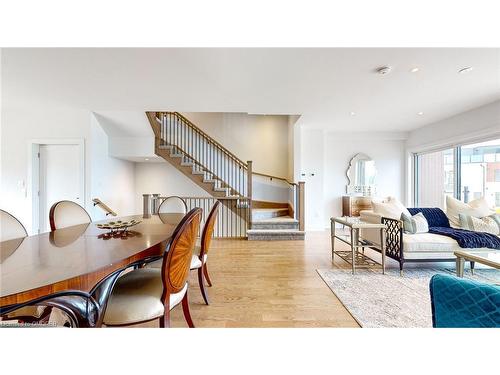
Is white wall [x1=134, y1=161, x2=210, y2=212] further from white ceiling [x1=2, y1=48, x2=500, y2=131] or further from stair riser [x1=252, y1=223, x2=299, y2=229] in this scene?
white ceiling [x1=2, y1=48, x2=500, y2=131]

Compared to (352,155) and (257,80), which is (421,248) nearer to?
(257,80)

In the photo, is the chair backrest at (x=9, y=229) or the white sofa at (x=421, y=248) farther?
the white sofa at (x=421, y=248)

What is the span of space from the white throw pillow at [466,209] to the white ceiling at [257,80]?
5.58ft

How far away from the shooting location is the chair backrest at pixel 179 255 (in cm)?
117

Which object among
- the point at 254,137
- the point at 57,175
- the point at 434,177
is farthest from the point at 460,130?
the point at 57,175

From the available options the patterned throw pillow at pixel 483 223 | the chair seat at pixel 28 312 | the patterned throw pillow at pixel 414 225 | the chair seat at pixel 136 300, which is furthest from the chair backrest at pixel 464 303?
the patterned throw pillow at pixel 483 223

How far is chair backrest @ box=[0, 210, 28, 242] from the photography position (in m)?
1.45

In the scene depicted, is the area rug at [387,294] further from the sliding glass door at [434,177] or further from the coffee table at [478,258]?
the sliding glass door at [434,177]

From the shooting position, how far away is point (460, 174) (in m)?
4.49

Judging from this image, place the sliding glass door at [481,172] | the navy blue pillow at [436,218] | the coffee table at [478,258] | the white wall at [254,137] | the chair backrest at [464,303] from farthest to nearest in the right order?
the white wall at [254,137] < the sliding glass door at [481,172] < the navy blue pillow at [436,218] < the coffee table at [478,258] < the chair backrest at [464,303]

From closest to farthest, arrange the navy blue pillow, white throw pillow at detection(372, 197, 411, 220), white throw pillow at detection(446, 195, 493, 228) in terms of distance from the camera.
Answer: white throw pillow at detection(372, 197, 411, 220), white throw pillow at detection(446, 195, 493, 228), the navy blue pillow

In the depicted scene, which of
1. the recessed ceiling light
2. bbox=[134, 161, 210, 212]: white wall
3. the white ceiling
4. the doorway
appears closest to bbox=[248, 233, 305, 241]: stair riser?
bbox=[134, 161, 210, 212]: white wall

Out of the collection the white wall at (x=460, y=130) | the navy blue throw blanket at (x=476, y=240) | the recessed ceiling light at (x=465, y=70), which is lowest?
the navy blue throw blanket at (x=476, y=240)

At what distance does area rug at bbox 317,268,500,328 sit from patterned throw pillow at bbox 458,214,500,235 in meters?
0.56
